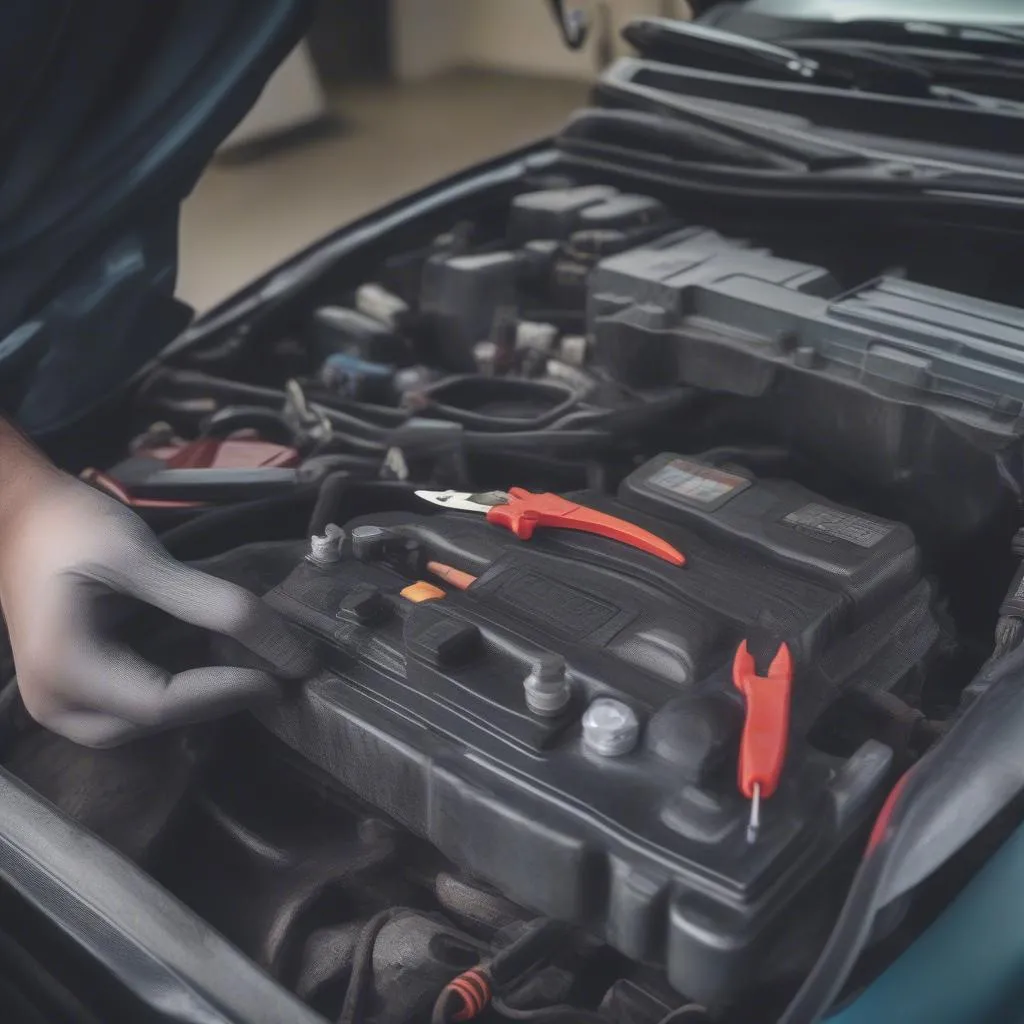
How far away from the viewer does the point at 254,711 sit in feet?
2.90

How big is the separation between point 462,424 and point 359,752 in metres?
0.54

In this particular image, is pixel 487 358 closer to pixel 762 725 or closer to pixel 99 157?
pixel 99 157

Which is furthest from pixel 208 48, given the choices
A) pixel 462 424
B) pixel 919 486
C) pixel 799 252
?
pixel 919 486

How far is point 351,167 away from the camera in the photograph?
461 centimetres

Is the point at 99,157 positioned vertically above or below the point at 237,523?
above

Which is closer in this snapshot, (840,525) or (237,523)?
(840,525)

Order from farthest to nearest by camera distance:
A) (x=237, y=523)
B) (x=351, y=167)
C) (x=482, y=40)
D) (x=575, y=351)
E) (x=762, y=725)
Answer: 1. (x=482, y=40)
2. (x=351, y=167)
3. (x=575, y=351)
4. (x=237, y=523)
5. (x=762, y=725)

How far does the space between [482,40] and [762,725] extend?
19.1ft

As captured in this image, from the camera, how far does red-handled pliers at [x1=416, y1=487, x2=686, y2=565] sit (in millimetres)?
906

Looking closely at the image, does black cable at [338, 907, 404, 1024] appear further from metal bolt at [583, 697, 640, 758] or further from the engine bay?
metal bolt at [583, 697, 640, 758]

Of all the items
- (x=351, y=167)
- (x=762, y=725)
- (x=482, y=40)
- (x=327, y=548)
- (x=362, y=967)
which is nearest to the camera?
(x=762, y=725)

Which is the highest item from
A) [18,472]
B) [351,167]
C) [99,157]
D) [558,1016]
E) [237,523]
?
[99,157]

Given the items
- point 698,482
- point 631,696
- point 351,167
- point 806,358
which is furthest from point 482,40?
point 631,696

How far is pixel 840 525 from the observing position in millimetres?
939
